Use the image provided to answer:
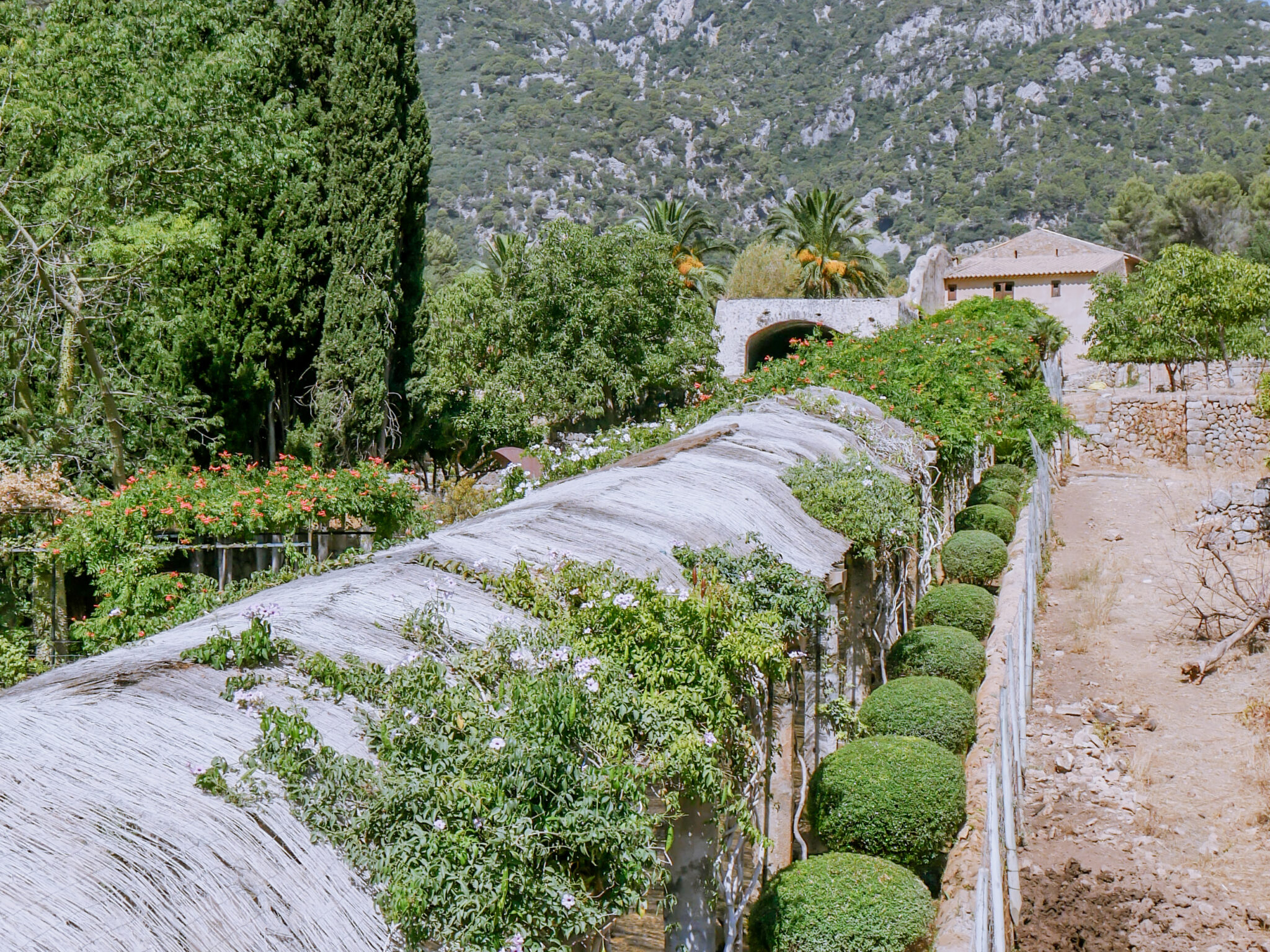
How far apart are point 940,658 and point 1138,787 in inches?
77.2

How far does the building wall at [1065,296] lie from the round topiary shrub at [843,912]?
3676 centimetres

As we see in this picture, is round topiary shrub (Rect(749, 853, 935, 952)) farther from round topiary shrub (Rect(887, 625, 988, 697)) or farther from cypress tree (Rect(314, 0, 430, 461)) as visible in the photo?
cypress tree (Rect(314, 0, 430, 461))

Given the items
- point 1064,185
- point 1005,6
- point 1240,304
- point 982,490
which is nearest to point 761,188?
point 1064,185

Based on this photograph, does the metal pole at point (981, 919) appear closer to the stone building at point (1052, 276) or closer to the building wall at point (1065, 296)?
the stone building at point (1052, 276)

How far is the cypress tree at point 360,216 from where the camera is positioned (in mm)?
15086

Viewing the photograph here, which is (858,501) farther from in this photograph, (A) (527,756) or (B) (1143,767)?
(A) (527,756)

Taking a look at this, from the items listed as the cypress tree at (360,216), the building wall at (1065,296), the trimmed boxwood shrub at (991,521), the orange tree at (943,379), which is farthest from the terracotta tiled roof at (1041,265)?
the cypress tree at (360,216)

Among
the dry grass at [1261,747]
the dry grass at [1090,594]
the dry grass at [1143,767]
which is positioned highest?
the dry grass at [1261,747]

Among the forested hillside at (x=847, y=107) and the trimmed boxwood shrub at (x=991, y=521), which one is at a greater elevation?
the forested hillside at (x=847, y=107)

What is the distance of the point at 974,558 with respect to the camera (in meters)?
13.2

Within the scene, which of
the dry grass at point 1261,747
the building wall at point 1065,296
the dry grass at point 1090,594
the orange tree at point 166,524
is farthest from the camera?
the building wall at point 1065,296

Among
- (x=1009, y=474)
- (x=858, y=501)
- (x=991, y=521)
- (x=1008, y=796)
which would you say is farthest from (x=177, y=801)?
(x=1009, y=474)

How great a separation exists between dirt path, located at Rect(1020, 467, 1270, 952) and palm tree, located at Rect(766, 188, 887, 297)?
21065 mm

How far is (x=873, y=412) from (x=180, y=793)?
30.9ft
